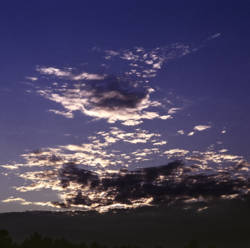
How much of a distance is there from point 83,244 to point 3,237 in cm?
3867

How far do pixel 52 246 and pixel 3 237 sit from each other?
28.4m

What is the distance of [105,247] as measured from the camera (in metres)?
152

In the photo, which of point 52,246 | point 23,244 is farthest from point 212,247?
point 23,244

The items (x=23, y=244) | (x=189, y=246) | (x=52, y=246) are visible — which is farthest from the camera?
(x=189, y=246)

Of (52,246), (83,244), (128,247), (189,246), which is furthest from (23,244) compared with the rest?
(189,246)

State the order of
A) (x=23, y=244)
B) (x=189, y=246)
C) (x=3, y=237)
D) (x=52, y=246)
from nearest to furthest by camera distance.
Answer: (x=3, y=237)
(x=23, y=244)
(x=52, y=246)
(x=189, y=246)

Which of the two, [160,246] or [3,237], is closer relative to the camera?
[3,237]

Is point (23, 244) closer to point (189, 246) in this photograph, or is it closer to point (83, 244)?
point (83, 244)

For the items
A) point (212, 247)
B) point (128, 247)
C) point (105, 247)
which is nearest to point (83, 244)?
point (105, 247)

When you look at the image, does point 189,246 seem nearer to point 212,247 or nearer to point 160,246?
point 212,247

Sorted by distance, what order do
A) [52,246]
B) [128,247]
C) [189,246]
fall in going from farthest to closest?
[189,246]
[128,247]
[52,246]

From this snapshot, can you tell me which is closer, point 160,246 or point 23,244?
point 23,244

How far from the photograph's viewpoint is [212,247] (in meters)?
163

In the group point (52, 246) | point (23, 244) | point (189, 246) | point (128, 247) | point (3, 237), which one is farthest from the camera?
point (189, 246)
